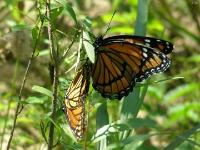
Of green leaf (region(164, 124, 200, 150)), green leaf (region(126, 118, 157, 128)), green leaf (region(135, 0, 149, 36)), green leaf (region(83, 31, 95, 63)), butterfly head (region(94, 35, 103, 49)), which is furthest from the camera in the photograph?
green leaf (region(135, 0, 149, 36))

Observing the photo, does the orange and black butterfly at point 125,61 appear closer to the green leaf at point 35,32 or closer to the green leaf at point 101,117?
the green leaf at point 101,117

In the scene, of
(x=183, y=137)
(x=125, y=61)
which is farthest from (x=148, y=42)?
(x=183, y=137)

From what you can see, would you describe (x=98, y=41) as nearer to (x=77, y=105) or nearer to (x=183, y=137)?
(x=77, y=105)

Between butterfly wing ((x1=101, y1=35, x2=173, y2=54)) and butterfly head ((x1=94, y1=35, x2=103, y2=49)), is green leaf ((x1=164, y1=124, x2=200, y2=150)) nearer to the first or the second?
butterfly wing ((x1=101, y1=35, x2=173, y2=54))

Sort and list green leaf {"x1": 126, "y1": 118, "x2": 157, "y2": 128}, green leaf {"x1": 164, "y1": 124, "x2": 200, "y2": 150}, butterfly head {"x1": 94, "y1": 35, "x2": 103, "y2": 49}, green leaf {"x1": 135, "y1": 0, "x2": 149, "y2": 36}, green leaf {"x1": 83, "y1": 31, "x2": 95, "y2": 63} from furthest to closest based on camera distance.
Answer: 1. green leaf {"x1": 135, "y1": 0, "x2": 149, "y2": 36}
2. butterfly head {"x1": 94, "y1": 35, "x2": 103, "y2": 49}
3. green leaf {"x1": 164, "y1": 124, "x2": 200, "y2": 150}
4. green leaf {"x1": 126, "y1": 118, "x2": 157, "y2": 128}
5. green leaf {"x1": 83, "y1": 31, "x2": 95, "y2": 63}

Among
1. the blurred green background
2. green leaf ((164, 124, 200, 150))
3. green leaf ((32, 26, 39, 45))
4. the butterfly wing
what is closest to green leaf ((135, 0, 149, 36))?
the blurred green background

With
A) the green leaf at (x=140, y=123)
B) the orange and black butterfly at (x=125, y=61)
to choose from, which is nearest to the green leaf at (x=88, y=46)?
the green leaf at (x=140, y=123)

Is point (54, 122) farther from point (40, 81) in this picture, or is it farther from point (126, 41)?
point (40, 81)

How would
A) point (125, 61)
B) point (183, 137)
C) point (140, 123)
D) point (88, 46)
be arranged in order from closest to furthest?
point (88, 46), point (140, 123), point (183, 137), point (125, 61)
